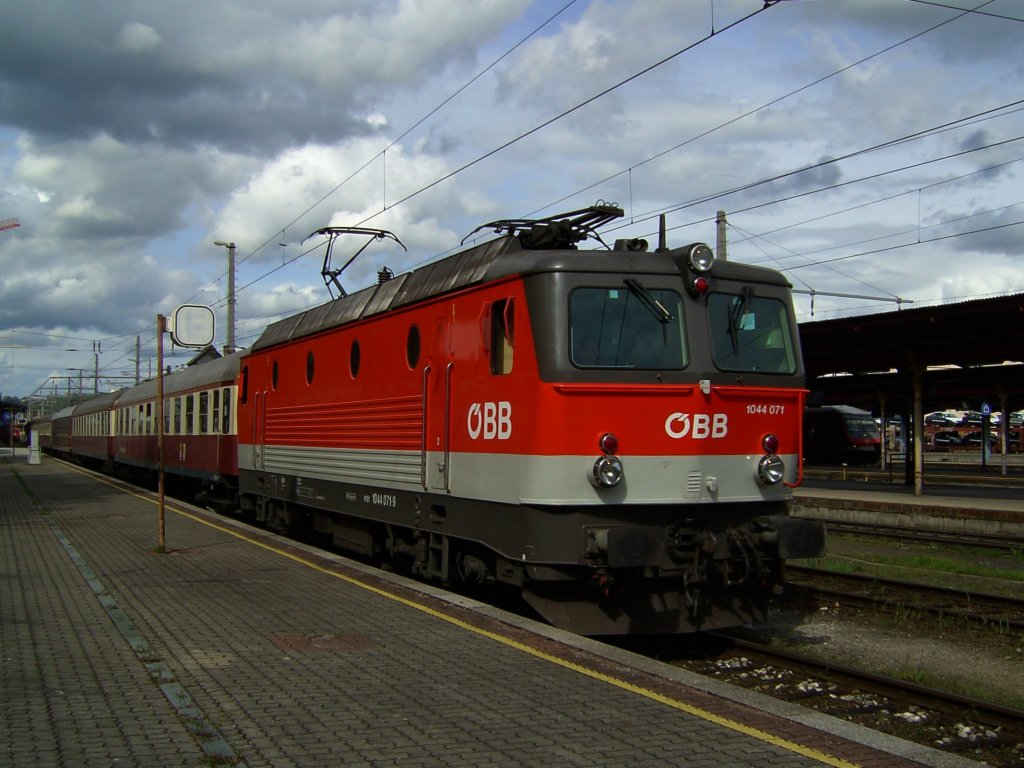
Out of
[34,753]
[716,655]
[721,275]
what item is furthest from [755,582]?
[34,753]

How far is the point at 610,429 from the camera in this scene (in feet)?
24.2

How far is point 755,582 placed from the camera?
800 centimetres

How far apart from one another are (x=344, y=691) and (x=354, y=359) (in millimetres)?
5717

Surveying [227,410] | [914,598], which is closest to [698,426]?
[914,598]

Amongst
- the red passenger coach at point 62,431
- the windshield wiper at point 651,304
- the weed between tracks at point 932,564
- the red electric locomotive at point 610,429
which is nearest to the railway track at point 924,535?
the weed between tracks at point 932,564

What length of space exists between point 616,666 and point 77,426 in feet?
142

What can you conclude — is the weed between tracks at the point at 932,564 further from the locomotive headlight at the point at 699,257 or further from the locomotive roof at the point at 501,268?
the locomotive headlight at the point at 699,257

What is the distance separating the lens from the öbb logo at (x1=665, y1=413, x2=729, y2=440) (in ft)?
24.8

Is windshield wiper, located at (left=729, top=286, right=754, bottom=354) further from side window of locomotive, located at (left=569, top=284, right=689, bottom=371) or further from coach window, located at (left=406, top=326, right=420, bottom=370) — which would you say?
coach window, located at (left=406, top=326, right=420, bottom=370)

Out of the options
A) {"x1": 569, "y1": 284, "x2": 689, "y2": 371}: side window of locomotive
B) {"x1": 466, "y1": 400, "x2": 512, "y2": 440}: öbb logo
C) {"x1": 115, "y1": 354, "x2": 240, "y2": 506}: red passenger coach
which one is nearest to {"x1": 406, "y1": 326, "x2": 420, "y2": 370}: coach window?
{"x1": 466, "y1": 400, "x2": 512, "y2": 440}: öbb logo

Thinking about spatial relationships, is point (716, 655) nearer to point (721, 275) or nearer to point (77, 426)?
point (721, 275)

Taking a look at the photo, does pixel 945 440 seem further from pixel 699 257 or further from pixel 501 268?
pixel 501 268

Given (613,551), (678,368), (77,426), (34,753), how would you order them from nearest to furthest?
1. (34,753)
2. (613,551)
3. (678,368)
4. (77,426)

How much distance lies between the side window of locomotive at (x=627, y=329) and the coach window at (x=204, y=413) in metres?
13.4
